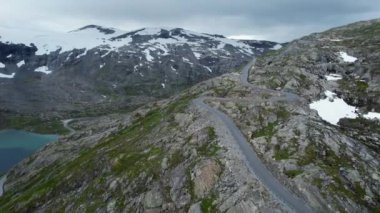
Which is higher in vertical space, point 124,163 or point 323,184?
point 323,184

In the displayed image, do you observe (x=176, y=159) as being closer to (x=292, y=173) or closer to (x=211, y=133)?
(x=211, y=133)

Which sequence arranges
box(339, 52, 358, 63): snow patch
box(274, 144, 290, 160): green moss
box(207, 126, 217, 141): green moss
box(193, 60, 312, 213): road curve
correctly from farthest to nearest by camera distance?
box(339, 52, 358, 63): snow patch → box(207, 126, 217, 141): green moss → box(274, 144, 290, 160): green moss → box(193, 60, 312, 213): road curve

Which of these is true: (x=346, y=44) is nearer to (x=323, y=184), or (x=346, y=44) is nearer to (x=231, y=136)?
(x=231, y=136)

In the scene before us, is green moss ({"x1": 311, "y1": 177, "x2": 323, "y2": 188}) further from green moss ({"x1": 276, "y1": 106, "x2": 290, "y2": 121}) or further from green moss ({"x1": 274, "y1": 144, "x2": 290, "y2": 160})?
green moss ({"x1": 276, "y1": 106, "x2": 290, "y2": 121})

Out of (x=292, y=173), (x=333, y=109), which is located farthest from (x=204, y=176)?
(x=333, y=109)

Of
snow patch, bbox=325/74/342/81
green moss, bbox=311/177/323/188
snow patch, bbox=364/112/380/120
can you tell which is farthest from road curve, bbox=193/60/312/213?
snow patch, bbox=325/74/342/81

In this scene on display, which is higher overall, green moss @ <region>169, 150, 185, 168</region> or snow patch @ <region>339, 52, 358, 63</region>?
snow patch @ <region>339, 52, 358, 63</region>

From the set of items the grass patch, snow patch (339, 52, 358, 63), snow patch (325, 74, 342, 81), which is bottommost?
the grass patch

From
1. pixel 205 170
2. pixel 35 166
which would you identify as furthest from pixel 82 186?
Answer: pixel 35 166
